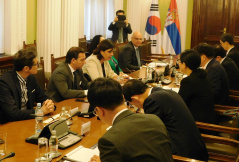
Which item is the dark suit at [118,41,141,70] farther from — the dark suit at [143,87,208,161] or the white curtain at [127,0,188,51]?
the dark suit at [143,87,208,161]

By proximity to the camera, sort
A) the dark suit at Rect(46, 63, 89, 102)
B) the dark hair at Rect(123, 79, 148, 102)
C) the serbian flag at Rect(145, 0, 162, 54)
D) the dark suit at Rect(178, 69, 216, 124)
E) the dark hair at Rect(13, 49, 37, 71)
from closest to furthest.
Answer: the dark hair at Rect(123, 79, 148, 102)
the dark hair at Rect(13, 49, 37, 71)
the dark suit at Rect(178, 69, 216, 124)
the dark suit at Rect(46, 63, 89, 102)
the serbian flag at Rect(145, 0, 162, 54)

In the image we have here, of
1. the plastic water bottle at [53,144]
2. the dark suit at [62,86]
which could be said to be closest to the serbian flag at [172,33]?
the dark suit at [62,86]

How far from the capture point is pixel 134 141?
1.64 metres

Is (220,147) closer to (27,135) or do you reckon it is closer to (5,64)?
(27,135)

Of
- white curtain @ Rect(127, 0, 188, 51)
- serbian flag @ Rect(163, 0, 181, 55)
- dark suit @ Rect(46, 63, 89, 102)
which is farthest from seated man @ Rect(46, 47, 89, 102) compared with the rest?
serbian flag @ Rect(163, 0, 181, 55)

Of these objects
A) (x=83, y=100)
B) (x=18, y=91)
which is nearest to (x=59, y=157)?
(x=18, y=91)

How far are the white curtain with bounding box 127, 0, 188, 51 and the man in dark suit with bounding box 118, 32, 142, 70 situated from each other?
3136 millimetres

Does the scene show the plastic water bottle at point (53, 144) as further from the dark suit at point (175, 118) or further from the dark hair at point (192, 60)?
the dark hair at point (192, 60)

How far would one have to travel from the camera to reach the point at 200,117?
346 cm

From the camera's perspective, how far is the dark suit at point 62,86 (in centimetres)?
374

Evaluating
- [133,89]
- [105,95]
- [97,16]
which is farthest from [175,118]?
[97,16]

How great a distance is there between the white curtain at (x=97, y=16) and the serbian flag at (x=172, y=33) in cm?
156

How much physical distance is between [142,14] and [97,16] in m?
1.53

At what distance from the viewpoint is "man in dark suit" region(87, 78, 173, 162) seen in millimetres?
1604
